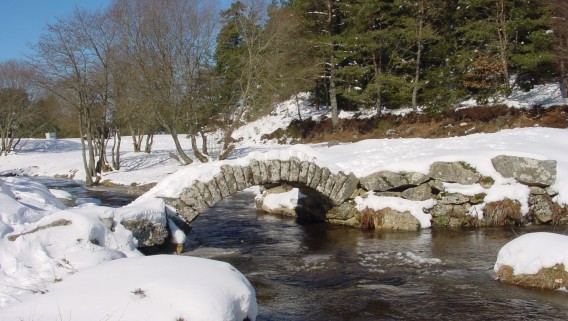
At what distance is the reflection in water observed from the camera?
6.73 metres

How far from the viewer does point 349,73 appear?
2981 centimetres

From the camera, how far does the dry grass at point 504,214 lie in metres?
12.6

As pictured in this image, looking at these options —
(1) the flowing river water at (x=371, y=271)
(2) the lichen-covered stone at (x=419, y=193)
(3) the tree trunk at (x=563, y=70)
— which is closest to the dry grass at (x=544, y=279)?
(1) the flowing river water at (x=371, y=271)

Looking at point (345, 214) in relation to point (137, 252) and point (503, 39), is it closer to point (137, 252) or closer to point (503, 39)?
point (137, 252)

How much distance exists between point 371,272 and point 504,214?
5.76 m

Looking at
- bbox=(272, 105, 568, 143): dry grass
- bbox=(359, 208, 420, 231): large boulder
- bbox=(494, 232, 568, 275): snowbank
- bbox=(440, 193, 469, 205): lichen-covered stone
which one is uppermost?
bbox=(272, 105, 568, 143): dry grass

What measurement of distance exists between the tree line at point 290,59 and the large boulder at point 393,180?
11.9m

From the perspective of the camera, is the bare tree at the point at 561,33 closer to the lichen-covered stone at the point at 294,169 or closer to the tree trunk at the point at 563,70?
the tree trunk at the point at 563,70

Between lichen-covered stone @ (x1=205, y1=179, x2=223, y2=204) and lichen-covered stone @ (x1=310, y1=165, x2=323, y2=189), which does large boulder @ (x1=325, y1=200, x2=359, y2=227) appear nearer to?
lichen-covered stone @ (x1=310, y1=165, x2=323, y2=189)

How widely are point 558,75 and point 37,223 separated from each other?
27.4 m

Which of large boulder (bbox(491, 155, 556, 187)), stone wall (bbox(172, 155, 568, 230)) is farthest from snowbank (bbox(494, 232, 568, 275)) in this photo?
large boulder (bbox(491, 155, 556, 187))

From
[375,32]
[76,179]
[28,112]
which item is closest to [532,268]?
[375,32]

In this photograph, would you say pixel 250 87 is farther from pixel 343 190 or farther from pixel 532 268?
pixel 532 268

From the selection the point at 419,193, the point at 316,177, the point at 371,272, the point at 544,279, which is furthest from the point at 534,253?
the point at 316,177
